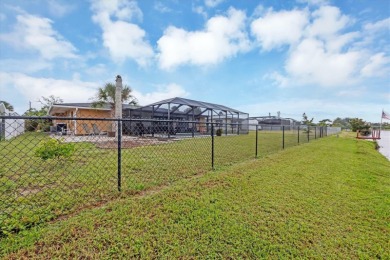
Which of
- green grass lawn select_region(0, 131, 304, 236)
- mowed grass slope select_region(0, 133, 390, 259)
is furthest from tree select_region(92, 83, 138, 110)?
mowed grass slope select_region(0, 133, 390, 259)

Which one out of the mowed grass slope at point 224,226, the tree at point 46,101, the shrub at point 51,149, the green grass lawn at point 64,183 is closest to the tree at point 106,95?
the green grass lawn at point 64,183

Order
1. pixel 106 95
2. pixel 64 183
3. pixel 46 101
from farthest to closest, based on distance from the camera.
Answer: pixel 46 101, pixel 106 95, pixel 64 183

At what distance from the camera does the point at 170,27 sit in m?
10.0

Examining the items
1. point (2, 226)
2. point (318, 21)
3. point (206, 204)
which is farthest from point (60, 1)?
A: point (318, 21)

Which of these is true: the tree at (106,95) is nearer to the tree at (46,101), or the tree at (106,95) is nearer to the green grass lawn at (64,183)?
the green grass lawn at (64,183)

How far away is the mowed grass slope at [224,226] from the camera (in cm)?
181

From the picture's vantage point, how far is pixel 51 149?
4781 mm

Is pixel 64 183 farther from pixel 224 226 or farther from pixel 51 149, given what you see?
pixel 224 226

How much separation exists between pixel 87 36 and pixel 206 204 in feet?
34.2

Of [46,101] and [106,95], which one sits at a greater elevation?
[46,101]

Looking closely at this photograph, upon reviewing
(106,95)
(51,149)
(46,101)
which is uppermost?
(46,101)

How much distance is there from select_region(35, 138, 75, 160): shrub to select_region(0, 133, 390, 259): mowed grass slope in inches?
119

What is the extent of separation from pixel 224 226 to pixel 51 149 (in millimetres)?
4615

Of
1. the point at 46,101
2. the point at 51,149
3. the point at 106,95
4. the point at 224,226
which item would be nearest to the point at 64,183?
the point at 51,149
